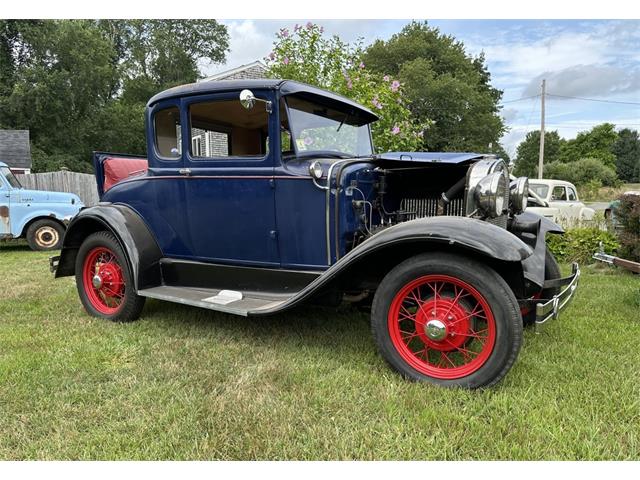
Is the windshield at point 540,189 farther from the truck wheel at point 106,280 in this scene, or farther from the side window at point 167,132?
the truck wheel at point 106,280

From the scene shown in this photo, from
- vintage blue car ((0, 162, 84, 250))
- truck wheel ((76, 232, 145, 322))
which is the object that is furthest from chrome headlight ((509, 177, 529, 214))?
vintage blue car ((0, 162, 84, 250))

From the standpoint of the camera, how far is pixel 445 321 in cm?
272

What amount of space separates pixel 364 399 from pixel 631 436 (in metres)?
1.33

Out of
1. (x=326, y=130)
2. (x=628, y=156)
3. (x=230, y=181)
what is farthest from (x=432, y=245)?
(x=628, y=156)

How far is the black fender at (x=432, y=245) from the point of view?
252cm

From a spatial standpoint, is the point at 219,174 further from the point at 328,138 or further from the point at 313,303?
the point at 313,303

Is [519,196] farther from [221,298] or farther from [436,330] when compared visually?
[221,298]

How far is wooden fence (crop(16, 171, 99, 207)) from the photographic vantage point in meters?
13.0

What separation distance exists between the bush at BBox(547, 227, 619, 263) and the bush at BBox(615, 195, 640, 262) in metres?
0.75

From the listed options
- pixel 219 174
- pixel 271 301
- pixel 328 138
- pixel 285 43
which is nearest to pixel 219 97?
pixel 219 174

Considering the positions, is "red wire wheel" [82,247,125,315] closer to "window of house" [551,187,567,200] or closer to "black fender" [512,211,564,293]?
"black fender" [512,211,564,293]

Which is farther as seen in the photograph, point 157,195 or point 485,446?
point 157,195

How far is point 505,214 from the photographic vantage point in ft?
11.5

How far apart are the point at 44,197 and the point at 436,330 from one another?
31.6 ft
